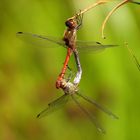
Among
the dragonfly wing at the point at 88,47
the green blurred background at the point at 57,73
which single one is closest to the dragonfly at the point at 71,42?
the dragonfly wing at the point at 88,47

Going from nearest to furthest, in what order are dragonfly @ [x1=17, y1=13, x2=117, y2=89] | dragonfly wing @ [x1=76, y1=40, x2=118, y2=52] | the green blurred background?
dragonfly @ [x1=17, y1=13, x2=117, y2=89] → dragonfly wing @ [x1=76, y1=40, x2=118, y2=52] → the green blurred background

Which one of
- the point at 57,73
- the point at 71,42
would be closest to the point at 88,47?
the point at 71,42

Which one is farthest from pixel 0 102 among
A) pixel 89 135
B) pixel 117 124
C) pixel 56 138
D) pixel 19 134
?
pixel 117 124

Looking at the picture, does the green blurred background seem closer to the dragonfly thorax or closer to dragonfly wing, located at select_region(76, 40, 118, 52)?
dragonfly wing, located at select_region(76, 40, 118, 52)

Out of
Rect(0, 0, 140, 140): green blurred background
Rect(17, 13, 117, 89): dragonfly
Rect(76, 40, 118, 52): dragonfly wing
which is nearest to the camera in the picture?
Rect(17, 13, 117, 89): dragonfly

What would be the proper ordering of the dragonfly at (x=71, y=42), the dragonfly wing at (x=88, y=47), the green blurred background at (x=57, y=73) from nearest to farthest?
the dragonfly at (x=71, y=42)
the dragonfly wing at (x=88, y=47)
the green blurred background at (x=57, y=73)

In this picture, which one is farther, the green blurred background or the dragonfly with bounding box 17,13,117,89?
the green blurred background

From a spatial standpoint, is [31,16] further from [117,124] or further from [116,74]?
[117,124]

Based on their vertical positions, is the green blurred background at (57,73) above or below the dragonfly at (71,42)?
below

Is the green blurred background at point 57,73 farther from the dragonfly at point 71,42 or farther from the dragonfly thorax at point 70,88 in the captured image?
the dragonfly thorax at point 70,88

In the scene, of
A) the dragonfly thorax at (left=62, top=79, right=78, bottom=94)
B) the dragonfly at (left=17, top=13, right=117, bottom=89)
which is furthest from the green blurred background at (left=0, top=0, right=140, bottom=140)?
the dragonfly thorax at (left=62, top=79, right=78, bottom=94)
